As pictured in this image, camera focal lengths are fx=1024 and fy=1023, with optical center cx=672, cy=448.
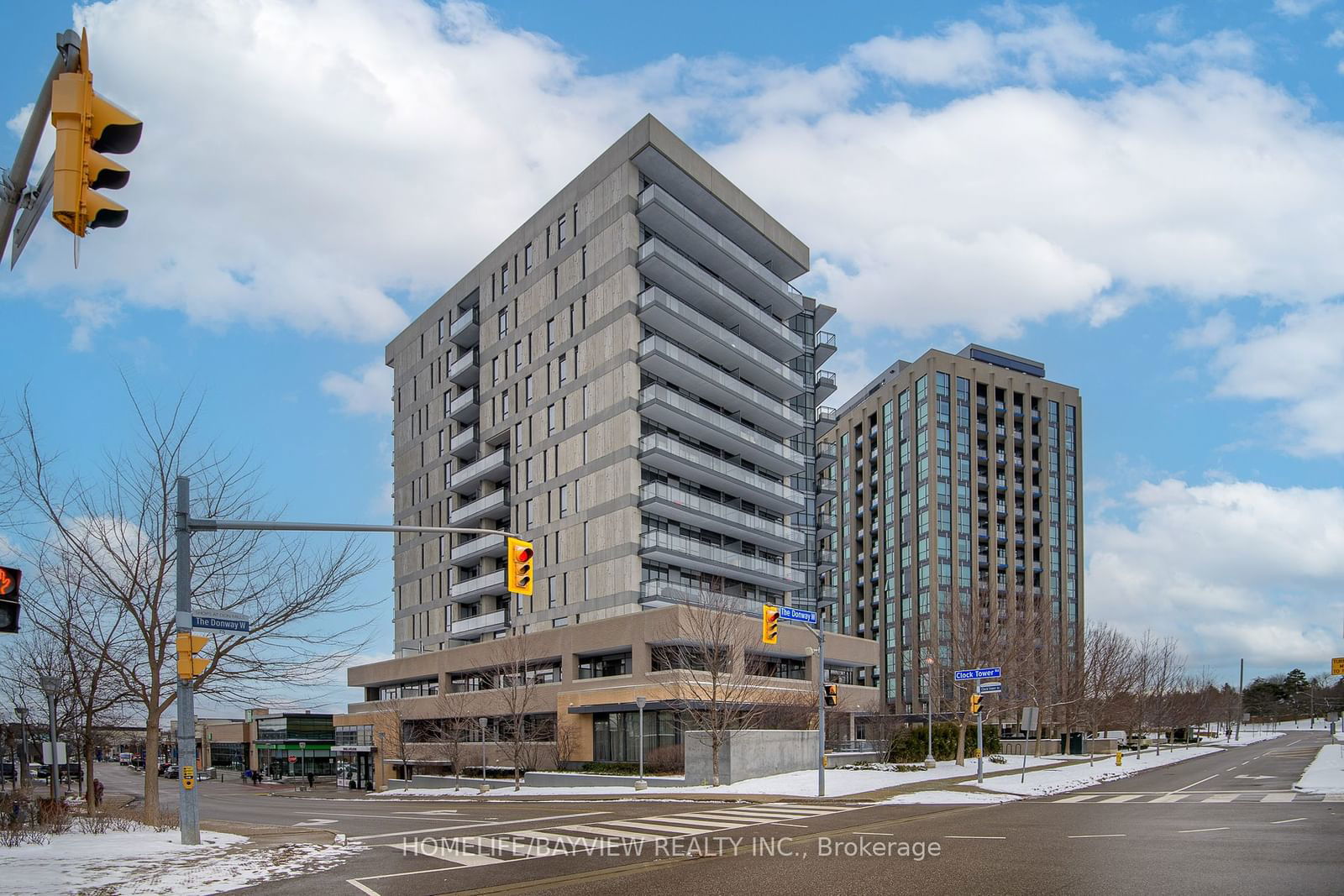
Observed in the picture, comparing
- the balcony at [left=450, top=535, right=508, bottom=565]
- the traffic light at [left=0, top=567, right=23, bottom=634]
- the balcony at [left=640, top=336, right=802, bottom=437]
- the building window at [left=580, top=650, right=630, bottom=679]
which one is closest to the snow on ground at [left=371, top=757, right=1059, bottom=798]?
the building window at [left=580, top=650, right=630, bottom=679]

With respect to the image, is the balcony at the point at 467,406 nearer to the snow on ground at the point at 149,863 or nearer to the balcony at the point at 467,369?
the balcony at the point at 467,369

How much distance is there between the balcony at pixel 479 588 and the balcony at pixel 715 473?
623 inches

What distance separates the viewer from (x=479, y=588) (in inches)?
2953

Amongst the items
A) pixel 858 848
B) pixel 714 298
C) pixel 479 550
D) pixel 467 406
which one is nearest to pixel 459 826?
pixel 858 848

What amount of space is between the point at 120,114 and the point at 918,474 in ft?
386

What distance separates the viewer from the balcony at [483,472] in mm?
76375

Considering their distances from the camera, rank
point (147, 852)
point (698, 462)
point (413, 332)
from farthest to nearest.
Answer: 1. point (413, 332)
2. point (698, 462)
3. point (147, 852)

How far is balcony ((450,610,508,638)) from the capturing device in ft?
241

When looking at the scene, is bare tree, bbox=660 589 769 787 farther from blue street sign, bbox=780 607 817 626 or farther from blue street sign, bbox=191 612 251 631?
blue street sign, bbox=191 612 251 631

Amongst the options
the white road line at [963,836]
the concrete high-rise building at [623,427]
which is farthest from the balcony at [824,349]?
the white road line at [963,836]

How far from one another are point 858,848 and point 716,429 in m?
50.8

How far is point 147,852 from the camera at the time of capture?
17.5m

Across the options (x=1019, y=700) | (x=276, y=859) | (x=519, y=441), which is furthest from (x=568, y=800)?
(x=519, y=441)

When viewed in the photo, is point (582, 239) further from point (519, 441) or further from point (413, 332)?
point (413, 332)
